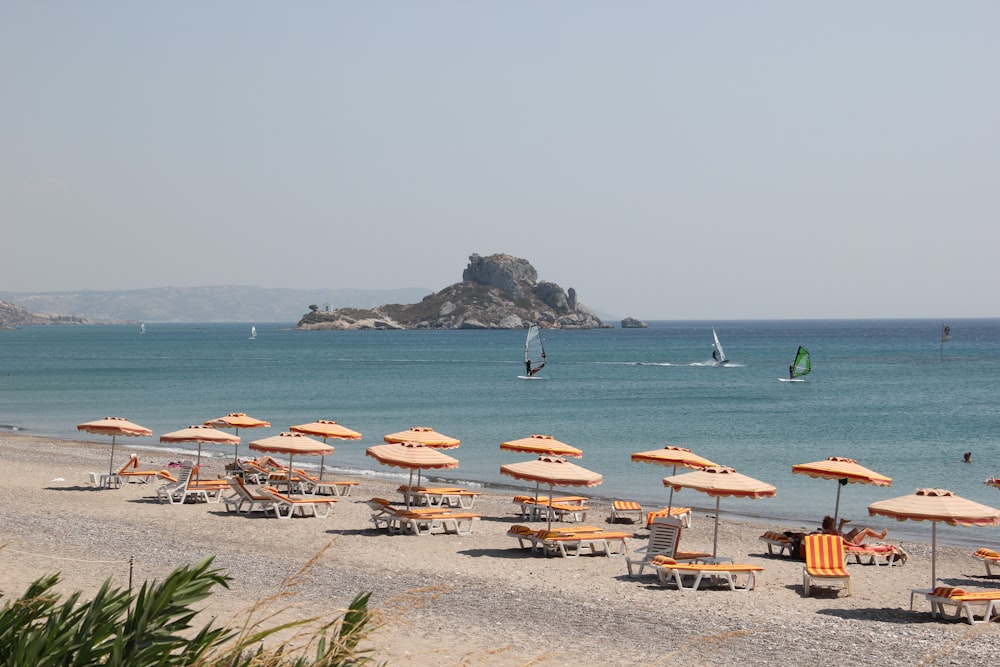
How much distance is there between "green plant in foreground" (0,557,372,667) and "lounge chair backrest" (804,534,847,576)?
11.7 m

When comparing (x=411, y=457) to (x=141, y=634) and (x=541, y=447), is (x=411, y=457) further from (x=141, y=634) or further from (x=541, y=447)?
(x=141, y=634)

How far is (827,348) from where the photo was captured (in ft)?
410

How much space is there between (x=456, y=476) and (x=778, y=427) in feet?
57.0

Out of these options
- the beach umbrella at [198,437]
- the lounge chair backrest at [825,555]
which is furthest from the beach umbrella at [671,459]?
the beach umbrella at [198,437]

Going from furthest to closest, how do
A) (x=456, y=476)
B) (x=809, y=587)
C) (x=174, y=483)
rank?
1. (x=456, y=476)
2. (x=174, y=483)
3. (x=809, y=587)

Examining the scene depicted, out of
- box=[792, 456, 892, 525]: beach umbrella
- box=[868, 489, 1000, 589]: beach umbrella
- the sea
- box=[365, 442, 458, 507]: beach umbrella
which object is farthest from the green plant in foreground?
the sea

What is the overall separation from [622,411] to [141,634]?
44.4 meters

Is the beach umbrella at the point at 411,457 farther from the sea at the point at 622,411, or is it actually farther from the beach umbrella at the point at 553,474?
the sea at the point at 622,411

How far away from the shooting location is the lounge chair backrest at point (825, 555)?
13.8 m

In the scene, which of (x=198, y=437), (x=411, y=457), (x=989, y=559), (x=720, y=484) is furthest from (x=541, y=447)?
(x=989, y=559)

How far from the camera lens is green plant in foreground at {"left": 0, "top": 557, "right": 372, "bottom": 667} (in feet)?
9.52

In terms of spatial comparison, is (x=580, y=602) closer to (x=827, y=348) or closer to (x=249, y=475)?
(x=249, y=475)

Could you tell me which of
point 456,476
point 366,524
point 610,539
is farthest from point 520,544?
point 456,476

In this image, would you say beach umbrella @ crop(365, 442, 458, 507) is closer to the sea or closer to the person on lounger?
the person on lounger
